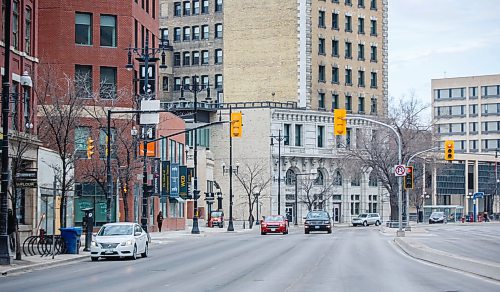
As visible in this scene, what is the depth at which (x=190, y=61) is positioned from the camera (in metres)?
121

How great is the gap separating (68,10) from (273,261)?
38.0m

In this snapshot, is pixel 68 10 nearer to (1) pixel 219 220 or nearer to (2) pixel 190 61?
(1) pixel 219 220

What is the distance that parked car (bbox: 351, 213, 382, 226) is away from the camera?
108000 mm

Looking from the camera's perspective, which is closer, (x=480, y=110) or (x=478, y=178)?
(x=478, y=178)

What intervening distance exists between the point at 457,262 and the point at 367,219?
78.1 m

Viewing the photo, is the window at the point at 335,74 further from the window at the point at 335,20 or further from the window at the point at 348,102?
the window at the point at 335,20

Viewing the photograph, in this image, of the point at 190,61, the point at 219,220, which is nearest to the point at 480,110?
the point at 190,61

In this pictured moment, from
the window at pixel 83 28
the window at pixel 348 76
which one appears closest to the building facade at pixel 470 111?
the window at pixel 348 76

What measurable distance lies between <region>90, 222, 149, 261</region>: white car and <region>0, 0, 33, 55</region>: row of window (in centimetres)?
1208

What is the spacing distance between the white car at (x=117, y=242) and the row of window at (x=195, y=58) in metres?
78.7

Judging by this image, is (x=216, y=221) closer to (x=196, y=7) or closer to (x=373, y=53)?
(x=196, y=7)

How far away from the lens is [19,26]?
47.3 metres

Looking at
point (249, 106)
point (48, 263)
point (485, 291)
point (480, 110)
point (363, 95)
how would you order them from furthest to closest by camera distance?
point (480, 110)
point (363, 95)
point (249, 106)
point (48, 263)
point (485, 291)

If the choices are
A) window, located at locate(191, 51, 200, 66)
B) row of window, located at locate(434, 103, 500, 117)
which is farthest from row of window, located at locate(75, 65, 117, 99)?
row of window, located at locate(434, 103, 500, 117)
